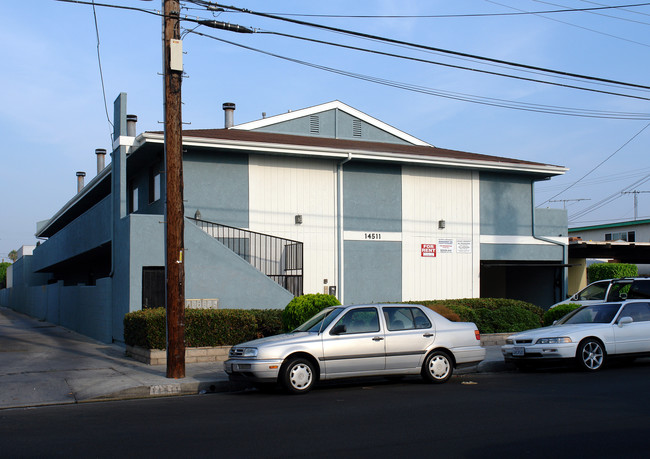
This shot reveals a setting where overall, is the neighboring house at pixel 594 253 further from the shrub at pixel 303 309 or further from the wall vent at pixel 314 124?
the shrub at pixel 303 309

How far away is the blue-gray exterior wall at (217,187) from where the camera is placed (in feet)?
65.2

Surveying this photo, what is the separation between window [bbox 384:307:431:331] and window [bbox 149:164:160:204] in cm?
1119

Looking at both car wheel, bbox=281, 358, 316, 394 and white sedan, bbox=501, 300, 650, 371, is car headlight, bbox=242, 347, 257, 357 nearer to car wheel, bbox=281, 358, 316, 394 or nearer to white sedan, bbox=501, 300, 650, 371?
car wheel, bbox=281, 358, 316, 394

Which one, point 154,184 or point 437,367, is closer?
point 437,367

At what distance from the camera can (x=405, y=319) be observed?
1227cm

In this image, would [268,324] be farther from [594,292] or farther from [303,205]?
[594,292]

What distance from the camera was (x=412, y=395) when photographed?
10789 mm

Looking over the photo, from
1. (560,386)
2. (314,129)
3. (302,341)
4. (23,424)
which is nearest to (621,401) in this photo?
(560,386)

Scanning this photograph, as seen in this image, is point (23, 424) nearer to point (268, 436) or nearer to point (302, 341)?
point (268, 436)

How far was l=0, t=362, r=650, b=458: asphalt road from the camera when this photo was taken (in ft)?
23.3

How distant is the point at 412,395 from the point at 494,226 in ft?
48.0

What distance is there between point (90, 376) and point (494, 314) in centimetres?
1097

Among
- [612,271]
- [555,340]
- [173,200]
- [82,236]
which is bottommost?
[555,340]

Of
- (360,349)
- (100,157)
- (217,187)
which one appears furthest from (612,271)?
(100,157)
